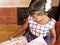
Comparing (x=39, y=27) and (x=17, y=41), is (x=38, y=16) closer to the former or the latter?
(x=39, y=27)

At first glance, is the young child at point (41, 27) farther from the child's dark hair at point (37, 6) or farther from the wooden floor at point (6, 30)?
the wooden floor at point (6, 30)

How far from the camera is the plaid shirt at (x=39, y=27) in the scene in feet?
3.86

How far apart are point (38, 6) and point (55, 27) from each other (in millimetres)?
264

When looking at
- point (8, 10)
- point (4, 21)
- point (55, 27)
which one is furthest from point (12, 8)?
point (55, 27)

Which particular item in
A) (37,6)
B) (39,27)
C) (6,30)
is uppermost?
(37,6)

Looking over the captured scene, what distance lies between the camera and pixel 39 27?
1.18 meters

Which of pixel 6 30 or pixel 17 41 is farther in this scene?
pixel 6 30

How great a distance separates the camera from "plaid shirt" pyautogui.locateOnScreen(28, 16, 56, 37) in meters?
1.18

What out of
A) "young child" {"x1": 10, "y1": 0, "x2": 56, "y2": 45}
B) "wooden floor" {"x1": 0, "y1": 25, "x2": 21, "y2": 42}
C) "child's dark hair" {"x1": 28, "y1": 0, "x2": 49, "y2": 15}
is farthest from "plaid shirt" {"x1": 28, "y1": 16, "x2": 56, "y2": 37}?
"wooden floor" {"x1": 0, "y1": 25, "x2": 21, "y2": 42}

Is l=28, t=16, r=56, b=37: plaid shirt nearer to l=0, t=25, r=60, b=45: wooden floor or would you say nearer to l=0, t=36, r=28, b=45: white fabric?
l=0, t=36, r=28, b=45: white fabric

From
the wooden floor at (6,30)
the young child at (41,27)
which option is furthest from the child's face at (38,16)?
the wooden floor at (6,30)

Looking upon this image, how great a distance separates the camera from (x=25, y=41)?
3.85 feet

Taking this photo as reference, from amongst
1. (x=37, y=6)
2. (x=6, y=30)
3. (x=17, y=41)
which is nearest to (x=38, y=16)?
(x=37, y=6)

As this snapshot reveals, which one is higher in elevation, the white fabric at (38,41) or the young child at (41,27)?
the young child at (41,27)
